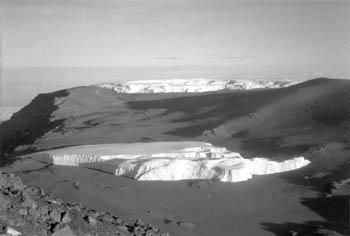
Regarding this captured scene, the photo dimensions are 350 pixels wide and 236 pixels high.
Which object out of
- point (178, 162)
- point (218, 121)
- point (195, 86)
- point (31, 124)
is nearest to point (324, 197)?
Result: point (178, 162)

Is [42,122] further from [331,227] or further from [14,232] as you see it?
[14,232]

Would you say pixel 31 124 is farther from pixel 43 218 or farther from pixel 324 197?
pixel 43 218

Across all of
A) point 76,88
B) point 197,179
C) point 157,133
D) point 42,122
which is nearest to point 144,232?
point 197,179

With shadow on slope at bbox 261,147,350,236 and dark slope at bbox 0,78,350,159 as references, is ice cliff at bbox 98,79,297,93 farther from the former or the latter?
shadow on slope at bbox 261,147,350,236

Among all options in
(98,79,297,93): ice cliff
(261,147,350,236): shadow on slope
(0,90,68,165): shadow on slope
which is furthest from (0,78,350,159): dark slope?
(98,79,297,93): ice cliff

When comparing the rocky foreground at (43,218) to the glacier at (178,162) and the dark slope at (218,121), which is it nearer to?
the glacier at (178,162)

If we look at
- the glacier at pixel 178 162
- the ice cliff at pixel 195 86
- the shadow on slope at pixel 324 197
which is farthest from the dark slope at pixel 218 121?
the ice cliff at pixel 195 86
